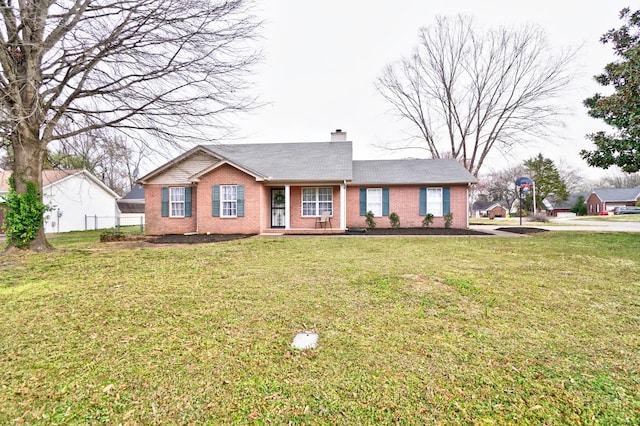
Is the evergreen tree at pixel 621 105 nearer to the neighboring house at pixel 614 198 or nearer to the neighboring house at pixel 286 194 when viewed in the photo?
the neighboring house at pixel 286 194

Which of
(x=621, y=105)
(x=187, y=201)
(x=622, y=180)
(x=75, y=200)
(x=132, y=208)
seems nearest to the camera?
(x=621, y=105)

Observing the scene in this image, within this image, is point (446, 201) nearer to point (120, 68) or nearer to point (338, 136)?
point (338, 136)

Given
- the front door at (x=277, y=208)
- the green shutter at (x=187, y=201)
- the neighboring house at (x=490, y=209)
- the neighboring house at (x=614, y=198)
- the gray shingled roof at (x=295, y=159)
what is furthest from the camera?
the neighboring house at (x=490, y=209)

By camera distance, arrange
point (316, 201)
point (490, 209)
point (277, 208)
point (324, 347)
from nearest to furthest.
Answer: point (324, 347)
point (316, 201)
point (277, 208)
point (490, 209)

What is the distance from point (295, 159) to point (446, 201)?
8294mm

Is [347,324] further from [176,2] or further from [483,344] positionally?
[176,2]

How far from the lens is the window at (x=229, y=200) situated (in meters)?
13.4

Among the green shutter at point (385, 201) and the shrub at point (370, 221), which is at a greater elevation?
the green shutter at point (385, 201)

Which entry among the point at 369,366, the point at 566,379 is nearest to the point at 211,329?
the point at 369,366

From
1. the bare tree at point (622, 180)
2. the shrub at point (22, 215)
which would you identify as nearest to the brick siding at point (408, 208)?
the shrub at point (22, 215)

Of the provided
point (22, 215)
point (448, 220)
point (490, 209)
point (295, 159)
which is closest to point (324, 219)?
point (295, 159)

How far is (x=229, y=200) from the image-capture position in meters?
13.5

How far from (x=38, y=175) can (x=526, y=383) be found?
11.8m

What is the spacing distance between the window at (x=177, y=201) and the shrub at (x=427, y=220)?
12.2m
